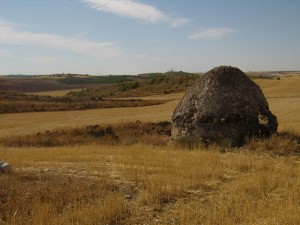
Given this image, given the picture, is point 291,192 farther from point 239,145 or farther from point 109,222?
point 239,145

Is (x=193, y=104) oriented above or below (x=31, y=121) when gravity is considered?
above

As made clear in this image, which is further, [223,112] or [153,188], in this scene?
[223,112]

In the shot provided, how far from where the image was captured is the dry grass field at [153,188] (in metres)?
8.09

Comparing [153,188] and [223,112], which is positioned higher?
[223,112]

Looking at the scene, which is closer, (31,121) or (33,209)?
(33,209)

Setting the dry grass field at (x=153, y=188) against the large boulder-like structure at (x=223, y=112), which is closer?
the dry grass field at (x=153, y=188)

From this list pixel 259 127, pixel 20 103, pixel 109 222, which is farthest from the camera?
pixel 20 103

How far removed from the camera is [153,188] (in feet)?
32.9

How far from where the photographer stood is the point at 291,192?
9594 millimetres

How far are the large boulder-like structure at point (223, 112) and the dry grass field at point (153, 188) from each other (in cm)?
248

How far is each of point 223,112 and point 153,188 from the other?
1043 centimetres

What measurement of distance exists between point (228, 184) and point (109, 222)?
4115 mm

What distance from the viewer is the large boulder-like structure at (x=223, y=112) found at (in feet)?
64.3

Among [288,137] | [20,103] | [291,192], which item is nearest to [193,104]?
[288,137]
